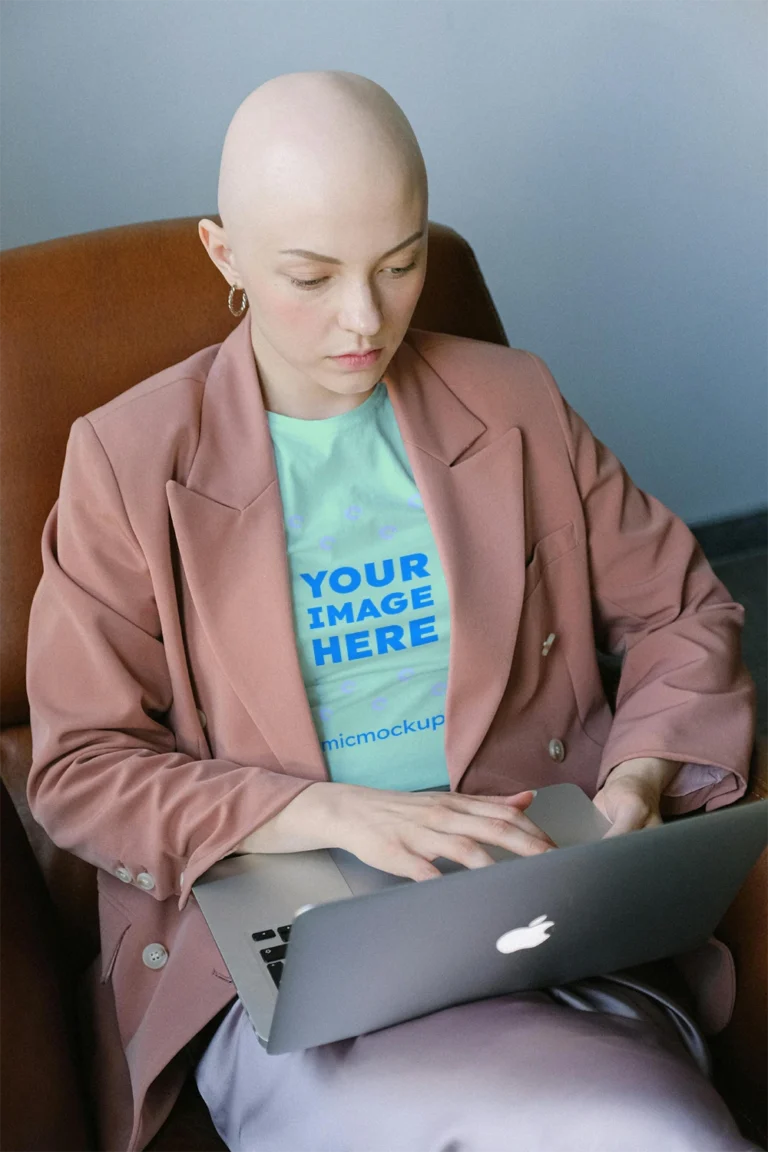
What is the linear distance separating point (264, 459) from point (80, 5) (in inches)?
33.1

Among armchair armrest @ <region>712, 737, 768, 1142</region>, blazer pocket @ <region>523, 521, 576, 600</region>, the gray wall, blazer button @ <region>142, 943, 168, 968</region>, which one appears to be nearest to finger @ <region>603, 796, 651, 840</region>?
armchair armrest @ <region>712, 737, 768, 1142</region>

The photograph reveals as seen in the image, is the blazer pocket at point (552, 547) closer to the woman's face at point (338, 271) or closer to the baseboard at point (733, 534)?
the woman's face at point (338, 271)

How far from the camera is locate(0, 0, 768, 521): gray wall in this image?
6.14 feet

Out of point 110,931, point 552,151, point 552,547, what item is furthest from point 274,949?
point 552,151

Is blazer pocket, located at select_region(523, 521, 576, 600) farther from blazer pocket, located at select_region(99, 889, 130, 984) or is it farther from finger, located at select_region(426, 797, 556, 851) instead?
blazer pocket, located at select_region(99, 889, 130, 984)

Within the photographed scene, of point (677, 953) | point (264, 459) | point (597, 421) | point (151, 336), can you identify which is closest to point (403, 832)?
point (677, 953)

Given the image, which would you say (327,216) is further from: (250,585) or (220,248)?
(250,585)

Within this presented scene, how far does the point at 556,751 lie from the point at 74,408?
25.5 inches

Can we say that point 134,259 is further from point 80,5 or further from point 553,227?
point 553,227

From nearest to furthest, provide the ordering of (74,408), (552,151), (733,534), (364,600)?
(364,600) < (74,408) < (552,151) < (733,534)

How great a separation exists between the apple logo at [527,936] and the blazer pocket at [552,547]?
46cm

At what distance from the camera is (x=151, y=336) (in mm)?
1503

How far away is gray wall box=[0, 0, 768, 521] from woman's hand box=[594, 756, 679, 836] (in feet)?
3.68

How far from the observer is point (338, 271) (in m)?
1.20
